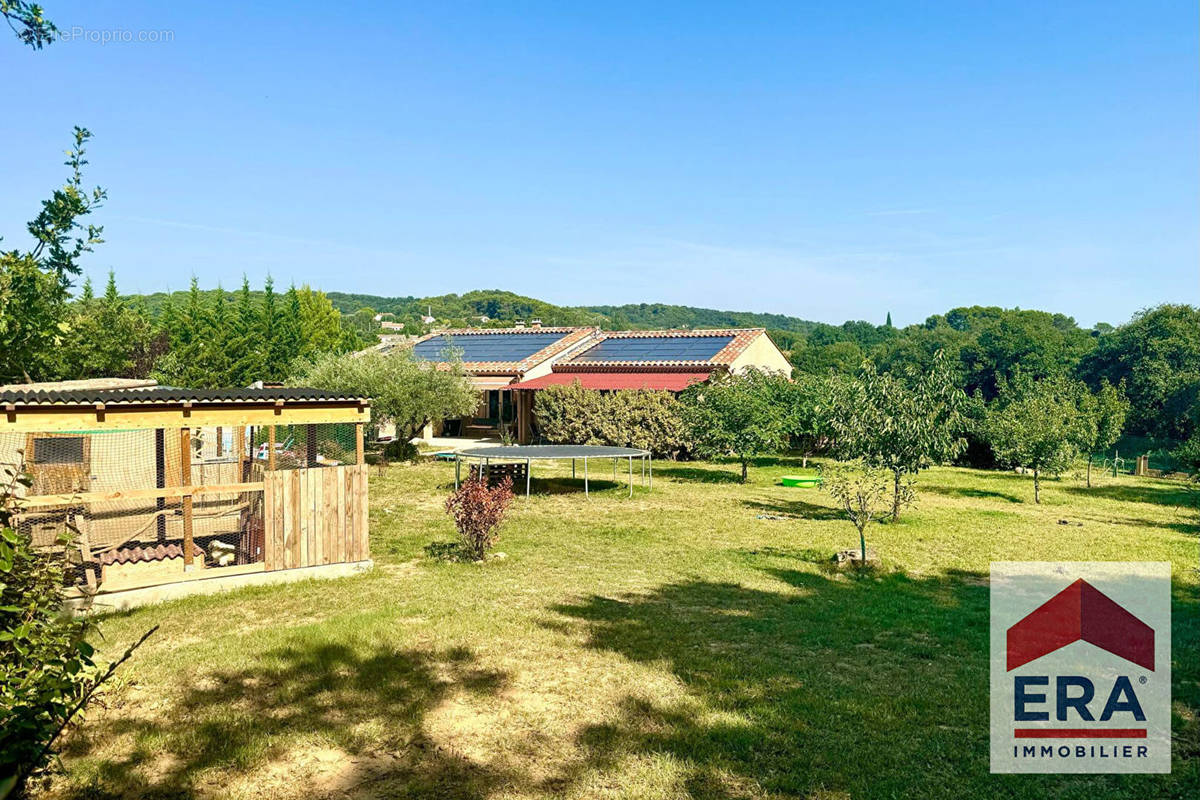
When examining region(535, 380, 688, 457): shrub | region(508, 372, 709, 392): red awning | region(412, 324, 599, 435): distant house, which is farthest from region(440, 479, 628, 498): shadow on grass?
region(412, 324, 599, 435): distant house

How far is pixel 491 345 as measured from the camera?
43438mm

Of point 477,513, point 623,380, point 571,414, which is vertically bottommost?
point 477,513

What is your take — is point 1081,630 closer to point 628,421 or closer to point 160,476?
point 160,476

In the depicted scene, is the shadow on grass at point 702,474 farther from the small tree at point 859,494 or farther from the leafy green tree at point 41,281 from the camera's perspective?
the leafy green tree at point 41,281

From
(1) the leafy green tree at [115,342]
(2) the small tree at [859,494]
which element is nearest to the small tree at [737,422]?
(2) the small tree at [859,494]

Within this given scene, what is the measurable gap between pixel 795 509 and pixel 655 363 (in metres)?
16.9

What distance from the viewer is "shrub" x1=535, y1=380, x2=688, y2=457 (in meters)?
31.5

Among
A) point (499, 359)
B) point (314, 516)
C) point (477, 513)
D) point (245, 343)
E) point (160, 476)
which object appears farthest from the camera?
point (245, 343)

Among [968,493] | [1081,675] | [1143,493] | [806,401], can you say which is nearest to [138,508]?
[1081,675]

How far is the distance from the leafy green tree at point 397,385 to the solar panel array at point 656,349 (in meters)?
11.3

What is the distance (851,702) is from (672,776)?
237 cm

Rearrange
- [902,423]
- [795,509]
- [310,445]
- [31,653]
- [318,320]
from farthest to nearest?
[318,320] → [795,509] → [902,423] → [310,445] → [31,653]

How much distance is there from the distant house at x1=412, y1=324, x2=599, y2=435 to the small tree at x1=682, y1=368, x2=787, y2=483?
1220cm

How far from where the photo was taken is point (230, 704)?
289 inches
